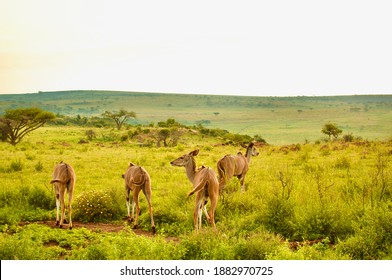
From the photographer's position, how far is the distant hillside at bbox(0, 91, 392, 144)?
268 ft

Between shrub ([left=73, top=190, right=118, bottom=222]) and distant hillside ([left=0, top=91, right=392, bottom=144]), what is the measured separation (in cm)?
5817

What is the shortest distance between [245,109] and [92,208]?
339 ft

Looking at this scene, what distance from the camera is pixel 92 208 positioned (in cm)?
1183

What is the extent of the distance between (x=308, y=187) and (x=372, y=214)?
11.8 ft

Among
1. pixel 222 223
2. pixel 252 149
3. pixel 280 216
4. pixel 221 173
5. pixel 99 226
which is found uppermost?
pixel 252 149

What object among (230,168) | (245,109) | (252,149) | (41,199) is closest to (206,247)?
(230,168)

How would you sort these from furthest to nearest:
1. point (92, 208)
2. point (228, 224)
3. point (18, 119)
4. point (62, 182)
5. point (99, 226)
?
point (18, 119), point (92, 208), point (99, 226), point (62, 182), point (228, 224)

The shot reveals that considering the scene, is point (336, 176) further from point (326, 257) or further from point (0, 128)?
point (0, 128)

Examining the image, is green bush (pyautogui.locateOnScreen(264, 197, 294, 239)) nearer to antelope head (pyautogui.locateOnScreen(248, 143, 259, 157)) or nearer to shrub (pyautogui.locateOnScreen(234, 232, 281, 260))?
shrub (pyautogui.locateOnScreen(234, 232, 281, 260))

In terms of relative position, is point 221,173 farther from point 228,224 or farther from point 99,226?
point 99,226

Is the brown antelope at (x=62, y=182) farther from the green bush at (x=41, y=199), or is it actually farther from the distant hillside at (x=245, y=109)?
the distant hillside at (x=245, y=109)

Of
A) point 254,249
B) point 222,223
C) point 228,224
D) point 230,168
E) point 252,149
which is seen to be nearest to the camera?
point 254,249

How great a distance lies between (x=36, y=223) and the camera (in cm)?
1102

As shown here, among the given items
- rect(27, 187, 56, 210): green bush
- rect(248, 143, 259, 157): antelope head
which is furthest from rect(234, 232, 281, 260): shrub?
rect(248, 143, 259, 157): antelope head
